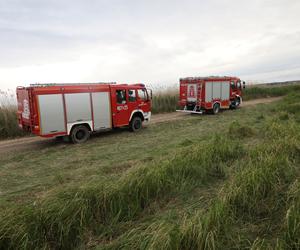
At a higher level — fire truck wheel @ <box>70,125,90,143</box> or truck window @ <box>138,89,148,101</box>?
truck window @ <box>138,89,148,101</box>

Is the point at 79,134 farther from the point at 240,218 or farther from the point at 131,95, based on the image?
the point at 240,218

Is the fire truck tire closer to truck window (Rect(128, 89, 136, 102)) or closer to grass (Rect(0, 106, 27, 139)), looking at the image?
truck window (Rect(128, 89, 136, 102))

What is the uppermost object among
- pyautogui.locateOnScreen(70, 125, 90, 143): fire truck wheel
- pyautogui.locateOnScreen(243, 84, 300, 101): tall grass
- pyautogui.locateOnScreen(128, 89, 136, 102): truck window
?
Answer: pyautogui.locateOnScreen(128, 89, 136, 102): truck window

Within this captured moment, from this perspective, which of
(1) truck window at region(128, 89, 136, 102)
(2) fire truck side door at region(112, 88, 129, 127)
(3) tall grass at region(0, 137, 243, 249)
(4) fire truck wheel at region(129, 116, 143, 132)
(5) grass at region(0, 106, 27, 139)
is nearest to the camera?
(3) tall grass at region(0, 137, 243, 249)

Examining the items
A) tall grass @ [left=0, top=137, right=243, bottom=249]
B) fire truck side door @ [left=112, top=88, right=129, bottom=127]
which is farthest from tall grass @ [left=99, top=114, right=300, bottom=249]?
fire truck side door @ [left=112, top=88, right=129, bottom=127]

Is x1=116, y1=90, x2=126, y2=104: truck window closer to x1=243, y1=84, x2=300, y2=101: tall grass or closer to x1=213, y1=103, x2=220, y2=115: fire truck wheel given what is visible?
x1=213, y1=103, x2=220, y2=115: fire truck wheel

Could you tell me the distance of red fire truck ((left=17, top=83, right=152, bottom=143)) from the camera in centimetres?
923

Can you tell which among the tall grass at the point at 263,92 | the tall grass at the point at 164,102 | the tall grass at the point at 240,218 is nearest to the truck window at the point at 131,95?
the tall grass at the point at 240,218

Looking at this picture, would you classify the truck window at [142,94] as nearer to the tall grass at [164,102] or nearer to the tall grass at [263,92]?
the tall grass at [164,102]

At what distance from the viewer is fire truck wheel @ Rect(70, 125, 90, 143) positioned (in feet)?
33.5

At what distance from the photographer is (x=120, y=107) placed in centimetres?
1159

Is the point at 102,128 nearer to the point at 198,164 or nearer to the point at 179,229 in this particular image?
the point at 198,164

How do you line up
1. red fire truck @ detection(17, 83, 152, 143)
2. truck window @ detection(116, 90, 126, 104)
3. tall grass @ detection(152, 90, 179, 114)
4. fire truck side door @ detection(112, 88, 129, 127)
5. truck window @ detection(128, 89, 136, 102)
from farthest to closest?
1. tall grass @ detection(152, 90, 179, 114)
2. truck window @ detection(128, 89, 136, 102)
3. truck window @ detection(116, 90, 126, 104)
4. fire truck side door @ detection(112, 88, 129, 127)
5. red fire truck @ detection(17, 83, 152, 143)

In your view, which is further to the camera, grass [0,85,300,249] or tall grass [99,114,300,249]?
grass [0,85,300,249]
